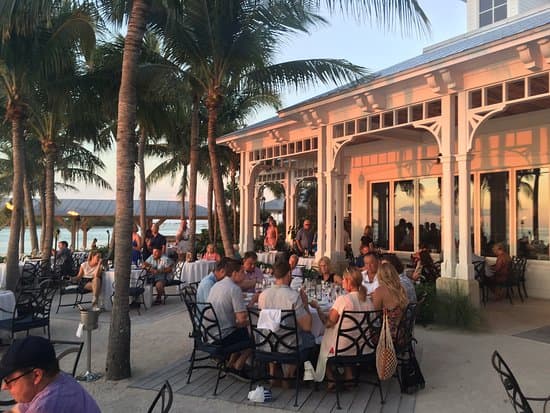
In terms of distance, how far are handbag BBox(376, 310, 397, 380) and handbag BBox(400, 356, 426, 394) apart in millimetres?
424

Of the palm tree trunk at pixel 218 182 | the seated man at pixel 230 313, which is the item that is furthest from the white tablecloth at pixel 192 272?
the seated man at pixel 230 313

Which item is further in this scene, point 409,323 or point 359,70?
point 359,70

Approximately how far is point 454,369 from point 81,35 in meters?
9.51

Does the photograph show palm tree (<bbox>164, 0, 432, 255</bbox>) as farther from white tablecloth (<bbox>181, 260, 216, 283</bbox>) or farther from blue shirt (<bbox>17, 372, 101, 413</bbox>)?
blue shirt (<bbox>17, 372, 101, 413</bbox>)

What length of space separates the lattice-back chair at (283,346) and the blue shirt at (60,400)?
239 cm

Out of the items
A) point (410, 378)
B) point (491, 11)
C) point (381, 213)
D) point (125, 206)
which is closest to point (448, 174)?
point (410, 378)

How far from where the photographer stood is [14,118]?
35.7ft

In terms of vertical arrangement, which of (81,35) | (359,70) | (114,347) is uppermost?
(81,35)

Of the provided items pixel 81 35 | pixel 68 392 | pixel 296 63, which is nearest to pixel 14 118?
pixel 81 35

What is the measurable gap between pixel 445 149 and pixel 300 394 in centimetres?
513

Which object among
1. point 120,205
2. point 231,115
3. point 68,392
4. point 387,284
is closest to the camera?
point 68,392

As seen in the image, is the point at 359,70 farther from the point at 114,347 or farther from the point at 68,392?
the point at 68,392

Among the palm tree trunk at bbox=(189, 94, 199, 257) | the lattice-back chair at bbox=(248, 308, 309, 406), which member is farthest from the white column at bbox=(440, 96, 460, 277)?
the palm tree trunk at bbox=(189, 94, 199, 257)

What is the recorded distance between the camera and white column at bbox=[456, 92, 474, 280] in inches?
295
